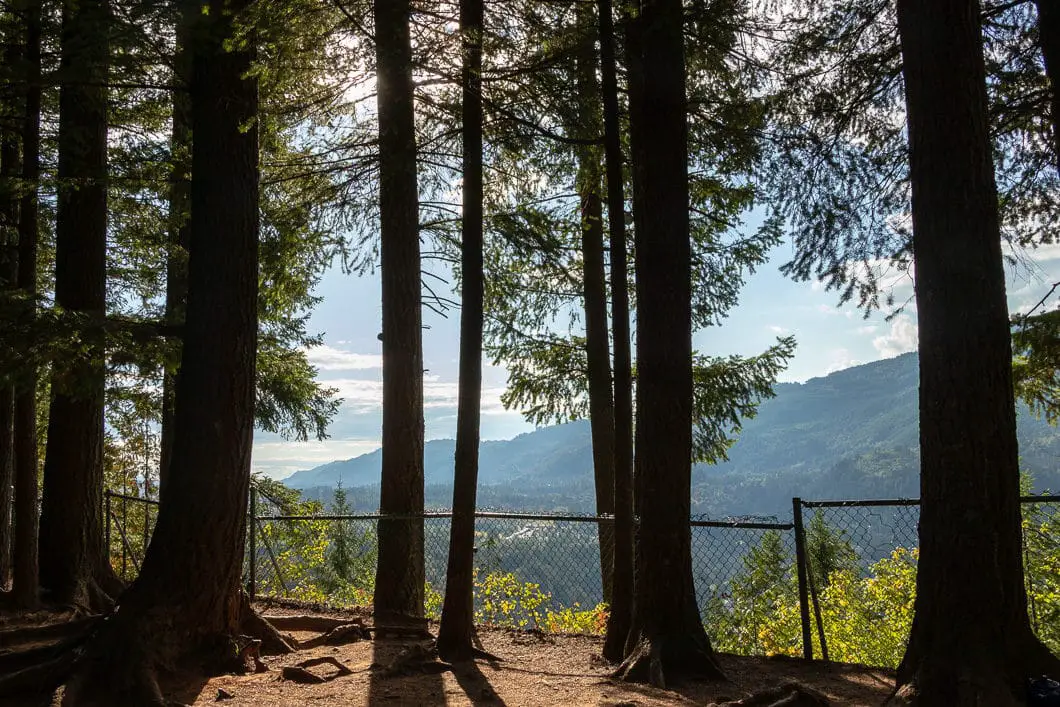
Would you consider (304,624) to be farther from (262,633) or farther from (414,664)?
(414,664)

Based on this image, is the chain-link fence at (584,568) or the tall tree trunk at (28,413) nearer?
the tall tree trunk at (28,413)

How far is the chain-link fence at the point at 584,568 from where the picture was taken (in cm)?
788

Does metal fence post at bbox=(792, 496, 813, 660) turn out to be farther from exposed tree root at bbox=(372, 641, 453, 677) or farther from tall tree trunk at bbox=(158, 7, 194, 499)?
tall tree trunk at bbox=(158, 7, 194, 499)

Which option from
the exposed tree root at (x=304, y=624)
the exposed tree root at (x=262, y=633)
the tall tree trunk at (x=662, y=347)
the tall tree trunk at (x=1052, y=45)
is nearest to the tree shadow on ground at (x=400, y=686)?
the exposed tree root at (x=262, y=633)

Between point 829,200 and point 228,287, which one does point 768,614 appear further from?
point 228,287

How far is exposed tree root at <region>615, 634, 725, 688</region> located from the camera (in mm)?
5309

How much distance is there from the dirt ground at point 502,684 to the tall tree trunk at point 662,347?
19.5 inches

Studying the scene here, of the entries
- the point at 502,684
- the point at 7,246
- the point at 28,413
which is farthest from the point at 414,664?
the point at 7,246

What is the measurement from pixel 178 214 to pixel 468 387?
17.2 feet

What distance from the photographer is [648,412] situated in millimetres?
5828

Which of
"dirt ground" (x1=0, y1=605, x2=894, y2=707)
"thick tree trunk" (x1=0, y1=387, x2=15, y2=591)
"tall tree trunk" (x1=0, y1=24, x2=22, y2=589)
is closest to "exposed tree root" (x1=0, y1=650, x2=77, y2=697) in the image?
"dirt ground" (x1=0, y1=605, x2=894, y2=707)

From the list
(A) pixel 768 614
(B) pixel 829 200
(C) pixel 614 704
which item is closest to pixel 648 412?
(C) pixel 614 704

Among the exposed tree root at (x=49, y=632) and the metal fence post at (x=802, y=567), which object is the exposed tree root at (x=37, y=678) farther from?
the metal fence post at (x=802, y=567)

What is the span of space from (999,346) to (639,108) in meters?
3.29
